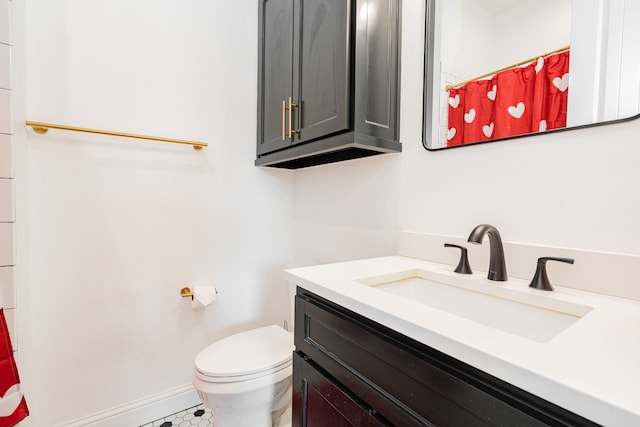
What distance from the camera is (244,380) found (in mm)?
1105

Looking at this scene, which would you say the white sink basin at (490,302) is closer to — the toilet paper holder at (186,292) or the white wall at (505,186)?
the white wall at (505,186)

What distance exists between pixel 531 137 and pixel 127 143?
1.64m

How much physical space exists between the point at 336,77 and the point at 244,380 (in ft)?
3.97

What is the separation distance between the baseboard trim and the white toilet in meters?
0.47

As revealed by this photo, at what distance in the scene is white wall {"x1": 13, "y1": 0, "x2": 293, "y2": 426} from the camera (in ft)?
4.05

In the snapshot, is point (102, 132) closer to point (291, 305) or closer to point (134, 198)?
point (134, 198)

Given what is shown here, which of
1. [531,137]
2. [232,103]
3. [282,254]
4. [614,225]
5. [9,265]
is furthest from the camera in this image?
[282,254]

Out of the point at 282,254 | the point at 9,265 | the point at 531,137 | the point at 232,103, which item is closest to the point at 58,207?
the point at 9,265

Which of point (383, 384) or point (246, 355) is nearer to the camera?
point (383, 384)

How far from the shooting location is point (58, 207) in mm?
1256

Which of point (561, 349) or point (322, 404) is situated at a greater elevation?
point (561, 349)

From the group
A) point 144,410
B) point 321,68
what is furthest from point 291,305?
point 321,68

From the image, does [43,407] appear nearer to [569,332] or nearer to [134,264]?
[134,264]

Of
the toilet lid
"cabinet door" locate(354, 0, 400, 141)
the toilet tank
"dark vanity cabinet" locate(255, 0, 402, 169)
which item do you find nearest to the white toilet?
the toilet lid
